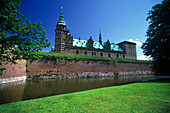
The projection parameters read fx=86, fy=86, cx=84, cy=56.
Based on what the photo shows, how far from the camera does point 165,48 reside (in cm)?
1191

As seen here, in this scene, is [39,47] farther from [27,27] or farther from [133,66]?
[133,66]

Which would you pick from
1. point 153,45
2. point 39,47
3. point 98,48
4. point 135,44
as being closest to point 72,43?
point 98,48

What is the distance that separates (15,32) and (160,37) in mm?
16444

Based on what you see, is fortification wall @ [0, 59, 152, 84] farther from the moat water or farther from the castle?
the castle

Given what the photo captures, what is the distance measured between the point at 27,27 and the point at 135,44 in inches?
2207

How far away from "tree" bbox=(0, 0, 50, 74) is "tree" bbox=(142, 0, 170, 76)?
49.7ft

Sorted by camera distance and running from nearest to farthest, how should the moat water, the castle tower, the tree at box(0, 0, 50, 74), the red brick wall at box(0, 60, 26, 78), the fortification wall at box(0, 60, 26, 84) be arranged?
the tree at box(0, 0, 50, 74)
the moat water
the fortification wall at box(0, 60, 26, 84)
the red brick wall at box(0, 60, 26, 78)
the castle tower

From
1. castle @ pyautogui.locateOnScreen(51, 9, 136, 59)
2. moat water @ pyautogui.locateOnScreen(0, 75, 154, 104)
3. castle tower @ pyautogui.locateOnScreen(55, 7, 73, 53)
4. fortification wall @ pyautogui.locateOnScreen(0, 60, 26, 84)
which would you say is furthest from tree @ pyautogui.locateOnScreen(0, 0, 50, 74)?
castle tower @ pyautogui.locateOnScreen(55, 7, 73, 53)

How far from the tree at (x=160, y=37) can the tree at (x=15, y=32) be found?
1515 cm

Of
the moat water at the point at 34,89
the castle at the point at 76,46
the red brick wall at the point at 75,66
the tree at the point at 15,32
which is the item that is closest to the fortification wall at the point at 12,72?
the moat water at the point at 34,89

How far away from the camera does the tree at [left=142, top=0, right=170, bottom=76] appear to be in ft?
39.1

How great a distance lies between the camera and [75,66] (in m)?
20.6

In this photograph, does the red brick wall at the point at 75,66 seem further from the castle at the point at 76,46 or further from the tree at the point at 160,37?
the castle at the point at 76,46

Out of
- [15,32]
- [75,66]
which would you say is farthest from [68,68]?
[15,32]
